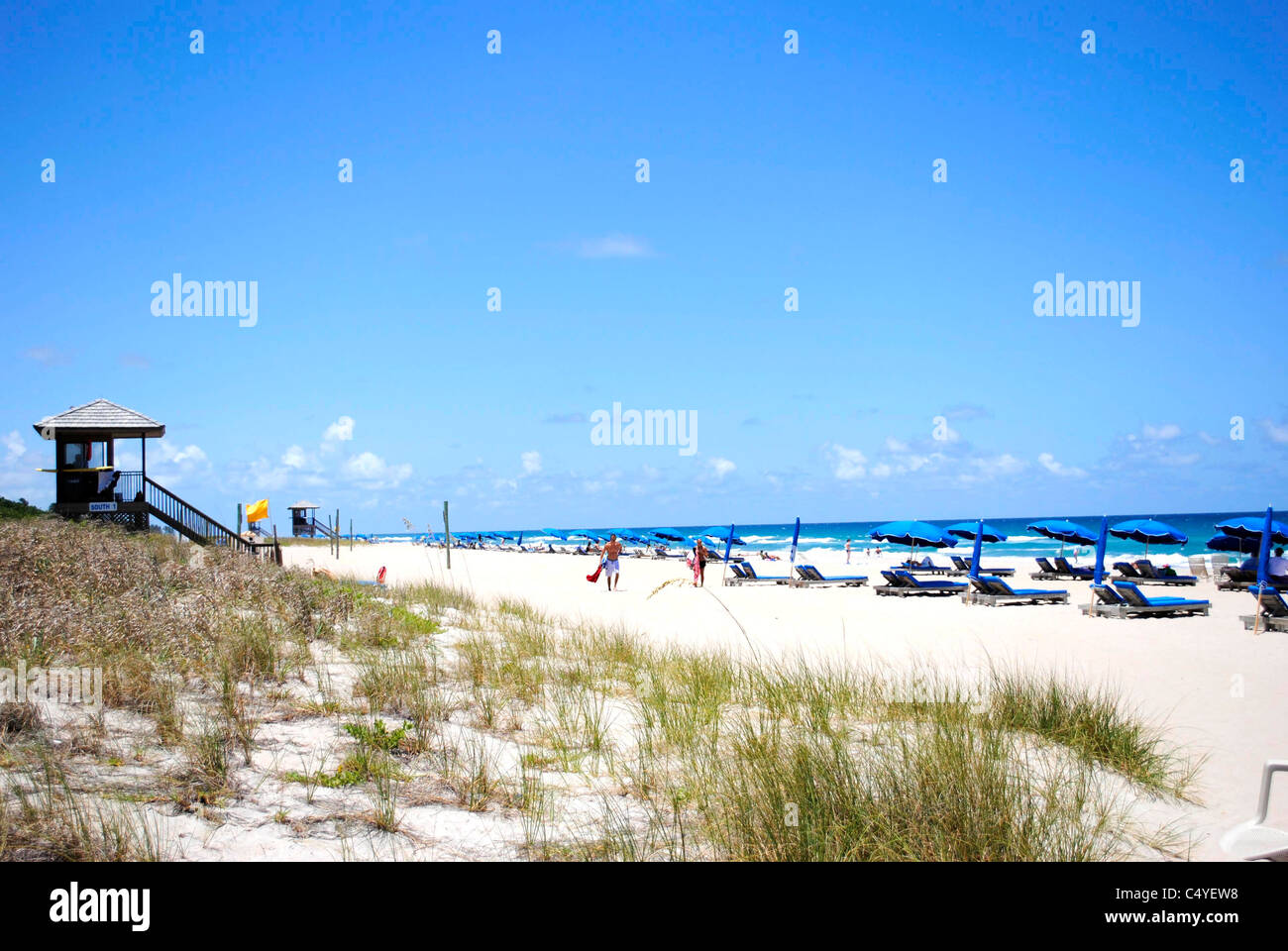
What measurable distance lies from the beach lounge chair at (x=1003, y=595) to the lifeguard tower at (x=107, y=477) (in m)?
16.6

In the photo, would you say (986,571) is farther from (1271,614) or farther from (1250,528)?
(1271,614)

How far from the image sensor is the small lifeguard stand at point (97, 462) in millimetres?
19484

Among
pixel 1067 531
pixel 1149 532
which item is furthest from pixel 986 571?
pixel 1149 532

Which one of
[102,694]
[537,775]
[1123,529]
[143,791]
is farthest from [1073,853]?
[1123,529]

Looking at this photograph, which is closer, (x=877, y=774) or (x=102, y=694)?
(x=877, y=774)

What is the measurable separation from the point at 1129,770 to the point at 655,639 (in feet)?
20.9

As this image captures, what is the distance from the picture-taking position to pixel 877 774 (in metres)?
3.55

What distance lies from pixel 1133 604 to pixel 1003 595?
9.87 feet

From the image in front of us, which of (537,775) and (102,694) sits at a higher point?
(102,694)

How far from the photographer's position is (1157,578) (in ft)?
80.3

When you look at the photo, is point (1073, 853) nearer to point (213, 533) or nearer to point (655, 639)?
point (655, 639)

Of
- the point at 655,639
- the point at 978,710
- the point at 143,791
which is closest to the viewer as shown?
the point at 143,791

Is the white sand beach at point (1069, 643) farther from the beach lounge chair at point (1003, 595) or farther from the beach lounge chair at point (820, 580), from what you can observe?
the beach lounge chair at point (820, 580)
